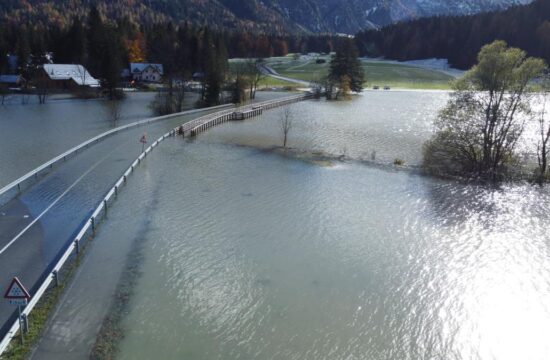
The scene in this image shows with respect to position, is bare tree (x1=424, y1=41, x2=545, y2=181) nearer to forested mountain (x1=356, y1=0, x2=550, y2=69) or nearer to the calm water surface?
the calm water surface

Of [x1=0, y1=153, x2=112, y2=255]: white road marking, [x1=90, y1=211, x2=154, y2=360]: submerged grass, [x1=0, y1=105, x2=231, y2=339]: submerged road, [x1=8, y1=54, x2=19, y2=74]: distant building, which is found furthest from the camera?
[x1=8, y1=54, x2=19, y2=74]: distant building

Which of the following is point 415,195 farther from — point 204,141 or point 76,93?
point 76,93

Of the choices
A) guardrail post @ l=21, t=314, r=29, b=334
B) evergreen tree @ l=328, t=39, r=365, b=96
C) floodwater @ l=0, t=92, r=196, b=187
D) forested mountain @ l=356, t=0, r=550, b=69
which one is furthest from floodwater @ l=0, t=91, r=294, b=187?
forested mountain @ l=356, t=0, r=550, b=69

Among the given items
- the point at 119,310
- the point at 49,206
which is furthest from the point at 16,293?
the point at 49,206

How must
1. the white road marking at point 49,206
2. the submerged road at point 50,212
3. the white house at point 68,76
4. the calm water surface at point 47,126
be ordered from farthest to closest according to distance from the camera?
the white house at point 68,76, the calm water surface at point 47,126, the white road marking at point 49,206, the submerged road at point 50,212

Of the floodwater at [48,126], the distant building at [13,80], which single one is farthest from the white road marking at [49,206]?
the distant building at [13,80]

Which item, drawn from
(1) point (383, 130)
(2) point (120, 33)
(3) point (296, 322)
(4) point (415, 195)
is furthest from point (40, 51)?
(3) point (296, 322)

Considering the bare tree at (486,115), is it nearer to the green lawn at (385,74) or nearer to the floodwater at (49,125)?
the floodwater at (49,125)
